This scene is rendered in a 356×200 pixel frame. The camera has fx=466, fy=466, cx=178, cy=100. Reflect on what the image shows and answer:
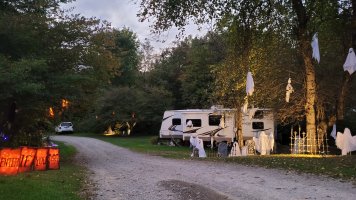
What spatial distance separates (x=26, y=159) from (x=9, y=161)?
87cm

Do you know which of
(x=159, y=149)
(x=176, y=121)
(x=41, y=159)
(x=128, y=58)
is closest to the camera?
(x=41, y=159)

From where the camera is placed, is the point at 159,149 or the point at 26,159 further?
the point at 159,149

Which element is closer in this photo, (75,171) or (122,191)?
(122,191)

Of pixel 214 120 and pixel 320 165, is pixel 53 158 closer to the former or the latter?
pixel 320 165

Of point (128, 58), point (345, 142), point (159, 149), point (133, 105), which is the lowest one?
point (159, 149)

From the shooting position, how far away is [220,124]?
30.5 meters

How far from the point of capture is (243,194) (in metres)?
9.53

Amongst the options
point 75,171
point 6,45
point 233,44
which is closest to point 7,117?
point 6,45

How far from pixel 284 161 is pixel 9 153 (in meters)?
8.72

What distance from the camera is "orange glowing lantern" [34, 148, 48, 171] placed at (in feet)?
49.1

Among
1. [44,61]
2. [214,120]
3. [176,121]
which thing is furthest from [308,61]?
[176,121]

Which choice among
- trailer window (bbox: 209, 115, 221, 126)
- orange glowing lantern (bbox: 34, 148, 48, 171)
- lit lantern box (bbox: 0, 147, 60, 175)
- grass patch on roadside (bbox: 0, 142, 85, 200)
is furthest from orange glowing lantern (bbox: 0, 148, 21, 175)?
trailer window (bbox: 209, 115, 221, 126)

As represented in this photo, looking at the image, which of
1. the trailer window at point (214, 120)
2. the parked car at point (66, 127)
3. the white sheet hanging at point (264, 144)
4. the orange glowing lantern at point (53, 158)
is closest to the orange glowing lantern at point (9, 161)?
the orange glowing lantern at point (53, 158)

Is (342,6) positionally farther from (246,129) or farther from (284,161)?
(246,129)
